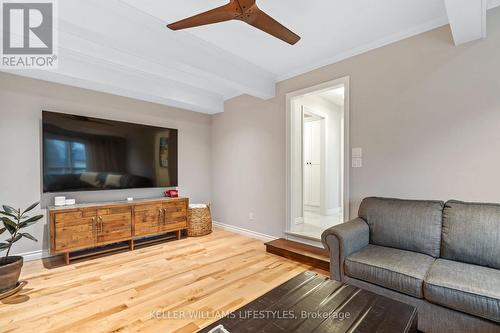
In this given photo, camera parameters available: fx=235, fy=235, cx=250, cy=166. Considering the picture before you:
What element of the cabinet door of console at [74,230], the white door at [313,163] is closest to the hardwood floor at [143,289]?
the cabinet door of console at [74,230]

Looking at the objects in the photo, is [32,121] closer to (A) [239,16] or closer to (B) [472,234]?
(A) [239,16]

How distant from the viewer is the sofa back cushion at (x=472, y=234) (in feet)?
5.75

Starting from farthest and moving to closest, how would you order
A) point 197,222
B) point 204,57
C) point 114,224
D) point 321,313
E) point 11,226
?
point 197,222, point 114,224, point 204,57, point 11,226, point 321,313

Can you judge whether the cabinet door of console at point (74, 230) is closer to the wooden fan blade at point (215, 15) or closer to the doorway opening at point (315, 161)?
the wooden fan blade at point (215, 15)

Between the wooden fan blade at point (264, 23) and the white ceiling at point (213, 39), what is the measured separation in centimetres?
36

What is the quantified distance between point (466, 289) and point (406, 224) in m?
0.73

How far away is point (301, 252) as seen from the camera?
2.97 m

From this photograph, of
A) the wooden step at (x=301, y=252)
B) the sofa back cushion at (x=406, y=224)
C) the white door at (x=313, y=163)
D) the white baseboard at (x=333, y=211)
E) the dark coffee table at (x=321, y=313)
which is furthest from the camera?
the white door at (x=313, y=163)

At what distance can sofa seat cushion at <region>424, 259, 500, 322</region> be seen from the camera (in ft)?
4.53

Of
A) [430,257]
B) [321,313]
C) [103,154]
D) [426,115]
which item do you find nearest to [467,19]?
[426,115]

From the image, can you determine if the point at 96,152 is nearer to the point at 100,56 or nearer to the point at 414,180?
the point at 100,56

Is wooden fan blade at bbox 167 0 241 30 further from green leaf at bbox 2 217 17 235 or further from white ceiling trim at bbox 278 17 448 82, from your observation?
green leaf at bbox 2 217 17 235

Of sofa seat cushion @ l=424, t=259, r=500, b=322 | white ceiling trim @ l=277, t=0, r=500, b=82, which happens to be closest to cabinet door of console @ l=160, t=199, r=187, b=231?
white ceiling trim @ l=277, t=0, r=500, b=82

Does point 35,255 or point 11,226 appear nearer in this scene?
point 11,226
